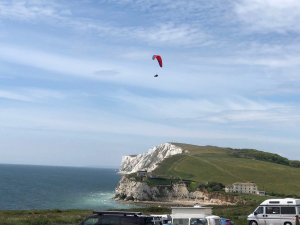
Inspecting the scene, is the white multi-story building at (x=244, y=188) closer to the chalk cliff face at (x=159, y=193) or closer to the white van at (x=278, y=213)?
the chalk cliff face at (x=159, y=193)

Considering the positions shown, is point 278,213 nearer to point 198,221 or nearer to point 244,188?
point 198,221

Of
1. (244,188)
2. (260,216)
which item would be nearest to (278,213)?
(260,216)

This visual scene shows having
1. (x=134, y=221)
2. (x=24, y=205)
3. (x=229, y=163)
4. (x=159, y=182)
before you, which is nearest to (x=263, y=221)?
(x=134, y=221)

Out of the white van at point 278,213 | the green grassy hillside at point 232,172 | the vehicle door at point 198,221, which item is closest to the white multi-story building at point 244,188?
the green grassy hillside at point 232,172

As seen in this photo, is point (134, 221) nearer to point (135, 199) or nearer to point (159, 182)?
point (135, 199)

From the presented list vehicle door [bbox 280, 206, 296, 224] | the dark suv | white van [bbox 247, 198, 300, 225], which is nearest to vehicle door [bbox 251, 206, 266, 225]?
white van [bbox 247, 198, 300, 225]

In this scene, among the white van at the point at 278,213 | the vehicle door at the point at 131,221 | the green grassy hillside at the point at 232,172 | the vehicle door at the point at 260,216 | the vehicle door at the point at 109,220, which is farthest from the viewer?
the green grassy hillside at the point at 232,172
